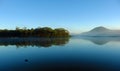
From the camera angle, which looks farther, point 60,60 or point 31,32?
point 31,32

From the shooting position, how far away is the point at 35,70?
8867 mm

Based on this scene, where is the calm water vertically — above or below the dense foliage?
below

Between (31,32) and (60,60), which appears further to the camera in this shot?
(31,32)

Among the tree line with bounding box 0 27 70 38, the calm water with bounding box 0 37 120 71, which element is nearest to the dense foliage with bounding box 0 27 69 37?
the tree line with bounding box 0 27 70 38

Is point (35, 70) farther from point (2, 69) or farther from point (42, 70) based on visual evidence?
point (2, 69)

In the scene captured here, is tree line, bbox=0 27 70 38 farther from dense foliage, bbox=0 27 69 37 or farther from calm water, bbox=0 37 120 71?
calm water, bbox=0 37 120 71

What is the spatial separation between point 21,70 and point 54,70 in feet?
5.89

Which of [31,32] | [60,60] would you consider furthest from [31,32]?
[60,60]

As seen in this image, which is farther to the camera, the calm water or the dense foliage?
the dense foliage

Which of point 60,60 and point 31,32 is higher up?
point 31,32

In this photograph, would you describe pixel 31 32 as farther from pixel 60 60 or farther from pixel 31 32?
pixel 60 60

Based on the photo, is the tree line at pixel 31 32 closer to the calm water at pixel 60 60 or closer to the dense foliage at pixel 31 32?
the dense foliage at pixel 31 32

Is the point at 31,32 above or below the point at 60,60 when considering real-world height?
above

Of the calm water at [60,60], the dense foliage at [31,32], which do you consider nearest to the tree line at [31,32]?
the dense foliage at [31,32]
